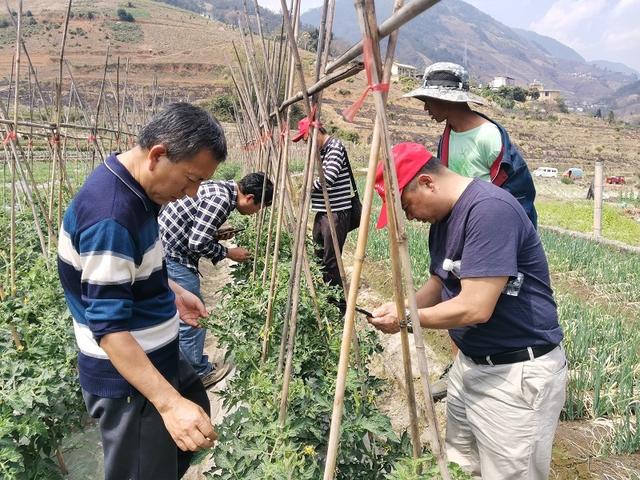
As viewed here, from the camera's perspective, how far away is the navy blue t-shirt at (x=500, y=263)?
145 cm

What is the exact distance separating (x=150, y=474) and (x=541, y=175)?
85.1ft

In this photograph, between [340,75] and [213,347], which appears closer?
[340,75]

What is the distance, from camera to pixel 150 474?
171cm

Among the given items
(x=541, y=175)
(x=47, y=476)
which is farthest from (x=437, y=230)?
(x=541, y=175)

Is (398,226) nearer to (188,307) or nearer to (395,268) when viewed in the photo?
(395,268)

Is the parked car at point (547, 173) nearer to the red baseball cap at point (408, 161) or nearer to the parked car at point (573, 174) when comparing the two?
the parked car at point (573, 174)

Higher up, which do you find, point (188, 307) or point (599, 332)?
point (188, 307)

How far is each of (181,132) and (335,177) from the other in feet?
7.55

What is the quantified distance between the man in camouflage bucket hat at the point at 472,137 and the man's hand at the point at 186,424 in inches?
65.7

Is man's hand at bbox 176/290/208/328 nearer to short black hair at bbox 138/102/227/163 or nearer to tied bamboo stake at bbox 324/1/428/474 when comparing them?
short black hair at bbox 138/102/227/163

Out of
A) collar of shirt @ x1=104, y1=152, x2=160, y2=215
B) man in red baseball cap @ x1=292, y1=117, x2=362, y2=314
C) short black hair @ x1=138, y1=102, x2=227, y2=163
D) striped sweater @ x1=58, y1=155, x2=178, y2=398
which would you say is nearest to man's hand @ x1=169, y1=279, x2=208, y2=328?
striped sweater @ x1=58, y1=155, x2=178, y2=398

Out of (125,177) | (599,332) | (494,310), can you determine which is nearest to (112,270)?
(125,177)

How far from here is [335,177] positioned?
3664mm

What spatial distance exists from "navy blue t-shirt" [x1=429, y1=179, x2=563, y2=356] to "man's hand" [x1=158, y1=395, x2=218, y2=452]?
91cm
